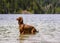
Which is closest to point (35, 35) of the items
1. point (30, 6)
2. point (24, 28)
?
point (24, 28)

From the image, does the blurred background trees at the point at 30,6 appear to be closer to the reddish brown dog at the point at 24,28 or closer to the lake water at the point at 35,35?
the lake water at the point at 35,35

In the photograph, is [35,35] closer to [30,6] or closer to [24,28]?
[24,28]

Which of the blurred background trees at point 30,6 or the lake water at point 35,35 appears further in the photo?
the blurred background trees at point 30,6

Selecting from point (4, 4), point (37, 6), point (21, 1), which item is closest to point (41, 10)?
point (37, 6)

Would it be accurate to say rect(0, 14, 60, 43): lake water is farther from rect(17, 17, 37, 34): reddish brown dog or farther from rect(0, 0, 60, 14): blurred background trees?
rect(0, 0, 60, 14): blurred background trees

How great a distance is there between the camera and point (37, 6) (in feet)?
39.7

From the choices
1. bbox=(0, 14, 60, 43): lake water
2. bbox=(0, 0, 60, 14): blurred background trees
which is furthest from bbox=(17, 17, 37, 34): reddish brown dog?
bbox=(0, 0, 60, 14): blurred background trees

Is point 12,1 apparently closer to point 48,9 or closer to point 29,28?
point 48,9

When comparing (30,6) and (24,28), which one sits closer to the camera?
(24,28)

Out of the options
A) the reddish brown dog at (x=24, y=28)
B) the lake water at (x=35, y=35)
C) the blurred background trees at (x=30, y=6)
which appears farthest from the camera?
the blurred background trees at (x=30, y=6)

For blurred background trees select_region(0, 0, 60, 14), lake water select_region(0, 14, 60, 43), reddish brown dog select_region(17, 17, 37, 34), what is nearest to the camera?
lake water select_region(0, 14, 60, 43)

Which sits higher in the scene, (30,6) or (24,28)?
(24,28)

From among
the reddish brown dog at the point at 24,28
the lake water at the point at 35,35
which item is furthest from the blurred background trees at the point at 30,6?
the reddish brown dog at the point at 24,28

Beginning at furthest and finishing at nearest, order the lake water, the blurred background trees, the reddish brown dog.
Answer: the blurred background trees < the reddish brown dog < the lake water
